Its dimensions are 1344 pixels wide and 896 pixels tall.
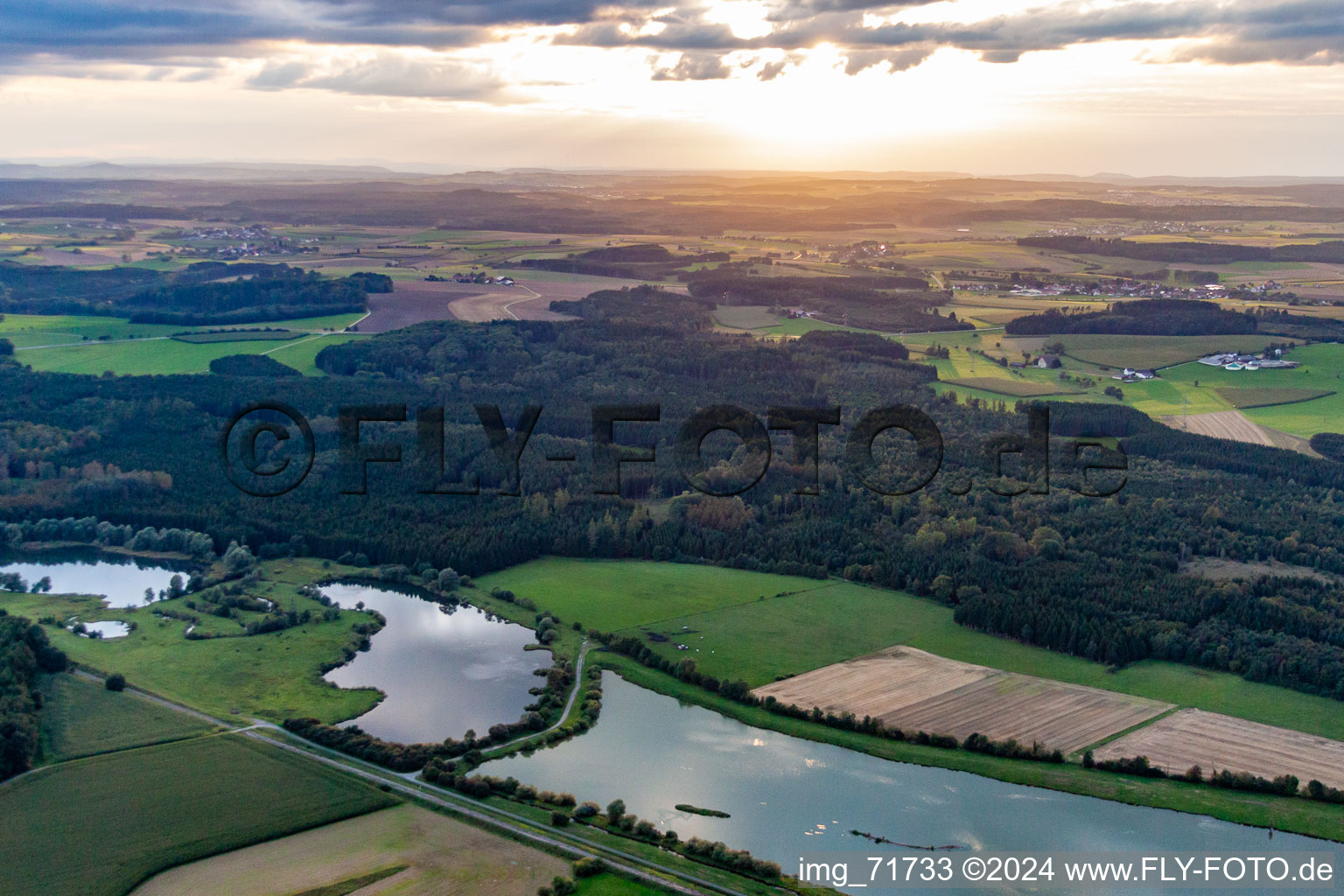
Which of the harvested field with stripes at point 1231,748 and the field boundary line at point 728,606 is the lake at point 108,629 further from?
the harvested field with stripes at point 1231,748

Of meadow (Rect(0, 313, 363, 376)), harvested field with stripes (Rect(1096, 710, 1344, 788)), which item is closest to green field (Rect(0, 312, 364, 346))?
meadow (Rect(0, 313, 363, 376))

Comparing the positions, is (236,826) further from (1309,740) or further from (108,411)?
(108,411)

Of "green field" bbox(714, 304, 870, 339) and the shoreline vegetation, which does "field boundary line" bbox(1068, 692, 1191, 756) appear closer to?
the shoreline vegetation

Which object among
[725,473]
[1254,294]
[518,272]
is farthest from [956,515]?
[518,272]

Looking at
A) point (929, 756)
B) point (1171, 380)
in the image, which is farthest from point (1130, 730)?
point (1171, 380)

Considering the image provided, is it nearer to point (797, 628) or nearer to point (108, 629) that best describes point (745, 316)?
point (797, 628)

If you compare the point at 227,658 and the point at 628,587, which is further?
the point at 628,587
